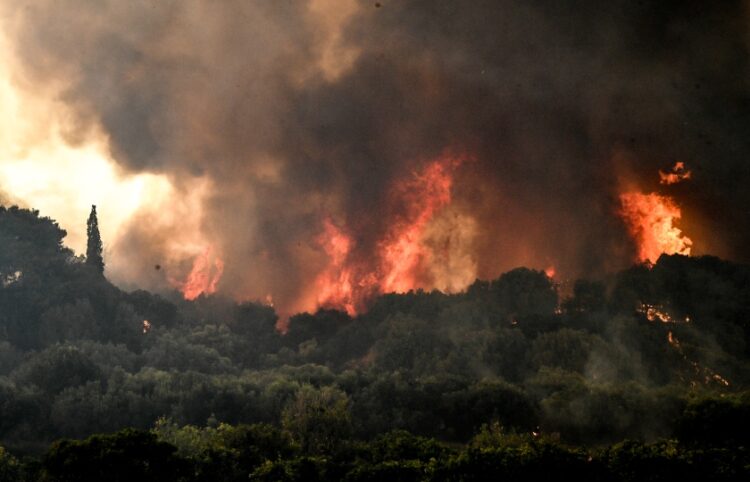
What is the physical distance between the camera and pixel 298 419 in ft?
384

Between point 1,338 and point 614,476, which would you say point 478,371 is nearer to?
point 614,476

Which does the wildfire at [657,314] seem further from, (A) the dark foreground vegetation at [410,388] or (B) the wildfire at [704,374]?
(B) the wildfire at [704,374]

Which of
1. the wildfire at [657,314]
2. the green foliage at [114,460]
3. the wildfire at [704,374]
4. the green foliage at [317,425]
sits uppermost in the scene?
the wildfire at [657,314]

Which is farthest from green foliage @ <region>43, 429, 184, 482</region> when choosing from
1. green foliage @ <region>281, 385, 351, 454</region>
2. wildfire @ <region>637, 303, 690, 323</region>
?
wildfire @ <region>637, 303, 690, 323</region>

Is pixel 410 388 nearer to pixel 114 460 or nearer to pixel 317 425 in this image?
pixel 317 425

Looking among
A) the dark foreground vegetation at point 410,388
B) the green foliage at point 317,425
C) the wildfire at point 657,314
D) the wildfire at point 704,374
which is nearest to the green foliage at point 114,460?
the dark foreground vegetation at point 410,388

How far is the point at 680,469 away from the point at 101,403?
3496 inches

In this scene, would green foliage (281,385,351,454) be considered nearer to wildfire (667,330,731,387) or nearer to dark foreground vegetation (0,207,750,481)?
dark foreground vegetation (0,207,750,481)

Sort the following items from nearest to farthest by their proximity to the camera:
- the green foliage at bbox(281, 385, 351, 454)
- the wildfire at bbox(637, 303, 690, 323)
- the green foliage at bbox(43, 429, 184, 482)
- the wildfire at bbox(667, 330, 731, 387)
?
the green foliage at bbox(43, 429, 184, 482) → the green foliage at bbox(281, 385, 351, 454) → the wildfire at bbox(667, 330, 731, 387) → the wildfire at bbox(637, 303, 690, 323)

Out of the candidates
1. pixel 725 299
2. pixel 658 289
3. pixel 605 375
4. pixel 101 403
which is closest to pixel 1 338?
pixel 101 403

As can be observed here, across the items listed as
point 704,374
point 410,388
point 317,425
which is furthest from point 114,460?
point 704,374

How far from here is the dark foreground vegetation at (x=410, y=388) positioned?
85.8 meters

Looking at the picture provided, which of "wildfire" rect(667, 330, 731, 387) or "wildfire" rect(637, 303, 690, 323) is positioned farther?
"wildfire" rect(637, 303, 690, 323)

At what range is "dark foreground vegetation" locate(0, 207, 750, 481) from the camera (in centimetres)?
8581
